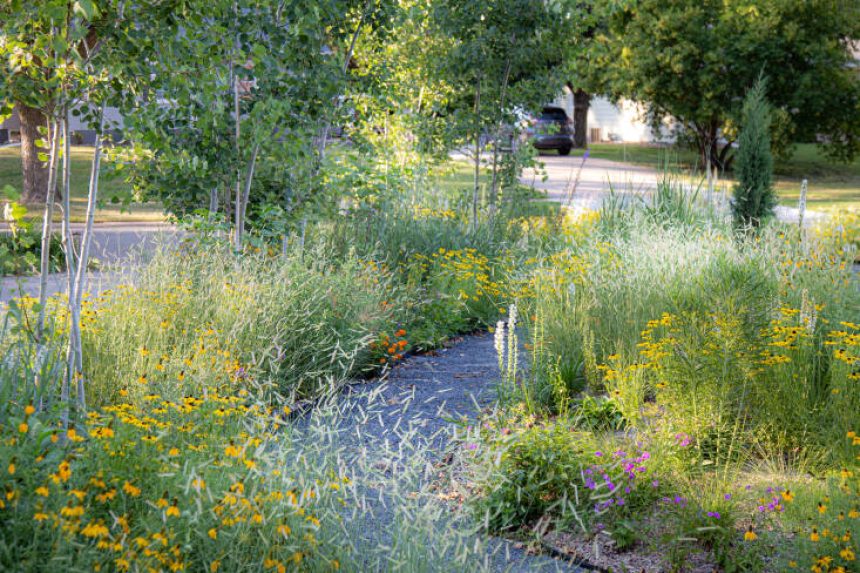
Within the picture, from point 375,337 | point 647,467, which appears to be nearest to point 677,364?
point 647,467

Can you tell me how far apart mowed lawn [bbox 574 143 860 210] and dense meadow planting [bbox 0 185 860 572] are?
33.1 feet

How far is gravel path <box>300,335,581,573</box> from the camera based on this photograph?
3822 millimetres

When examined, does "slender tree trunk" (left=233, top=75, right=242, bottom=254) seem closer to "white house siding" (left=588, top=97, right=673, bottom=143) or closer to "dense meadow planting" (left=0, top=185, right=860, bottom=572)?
"dense meadow planting" (left=0, top=185, right=860, bottom=572)

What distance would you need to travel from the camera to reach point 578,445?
157 inches

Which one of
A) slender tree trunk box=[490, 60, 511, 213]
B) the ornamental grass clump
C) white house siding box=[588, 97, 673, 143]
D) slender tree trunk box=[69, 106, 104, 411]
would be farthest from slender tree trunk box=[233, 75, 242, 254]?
white house siding box=[588, 97, 673, 143]

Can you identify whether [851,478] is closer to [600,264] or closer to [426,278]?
[600,264]

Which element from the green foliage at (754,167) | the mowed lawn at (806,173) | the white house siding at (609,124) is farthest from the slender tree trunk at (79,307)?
the white house siding at (609,124)

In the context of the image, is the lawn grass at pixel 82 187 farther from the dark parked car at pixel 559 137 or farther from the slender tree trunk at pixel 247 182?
the dark parked car at pixel 559 137

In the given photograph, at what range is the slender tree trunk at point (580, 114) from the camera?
105ft

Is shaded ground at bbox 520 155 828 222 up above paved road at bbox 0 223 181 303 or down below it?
above

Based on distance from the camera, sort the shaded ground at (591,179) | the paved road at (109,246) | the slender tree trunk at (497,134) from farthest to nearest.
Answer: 1. the shaded ground at (591,179)
2. the slender tree trunk at (497,134)
3. the paved road at (109,246)

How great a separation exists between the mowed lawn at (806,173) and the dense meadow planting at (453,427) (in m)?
10.1

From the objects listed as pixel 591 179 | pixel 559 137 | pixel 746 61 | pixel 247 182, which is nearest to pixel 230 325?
pixel 247 182

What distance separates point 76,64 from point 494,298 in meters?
4.53
